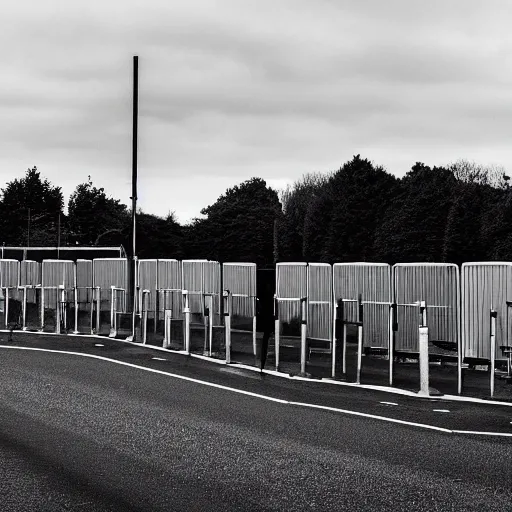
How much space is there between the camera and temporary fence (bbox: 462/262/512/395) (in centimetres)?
1427

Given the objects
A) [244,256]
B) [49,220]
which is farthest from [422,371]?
[49,220]

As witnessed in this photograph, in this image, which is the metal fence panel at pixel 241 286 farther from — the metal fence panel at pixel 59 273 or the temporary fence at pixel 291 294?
the metal fence panel at pixel 59 273

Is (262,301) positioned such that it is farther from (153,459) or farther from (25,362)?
(153,459)

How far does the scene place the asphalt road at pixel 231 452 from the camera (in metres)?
7.26

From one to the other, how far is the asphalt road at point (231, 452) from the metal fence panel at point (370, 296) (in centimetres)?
230

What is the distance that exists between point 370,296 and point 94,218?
4374 inches

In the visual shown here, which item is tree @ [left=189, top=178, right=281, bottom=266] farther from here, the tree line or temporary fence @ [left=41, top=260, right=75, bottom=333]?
temporary fence @ [left=41, top=260, right=75, bottom=333]

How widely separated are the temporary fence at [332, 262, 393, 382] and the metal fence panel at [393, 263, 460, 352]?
23 centimetres

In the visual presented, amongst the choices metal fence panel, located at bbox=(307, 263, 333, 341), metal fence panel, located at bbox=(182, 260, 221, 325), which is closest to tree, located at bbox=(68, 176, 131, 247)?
metal fence panel, located at bbox=(182, 260, 221, 325)

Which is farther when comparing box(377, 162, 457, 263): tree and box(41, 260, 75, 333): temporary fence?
box(377, 162, 457, 263): tree

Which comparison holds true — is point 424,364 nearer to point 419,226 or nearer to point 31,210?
point 419,226

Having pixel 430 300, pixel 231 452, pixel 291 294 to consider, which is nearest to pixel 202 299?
pixel 291 294

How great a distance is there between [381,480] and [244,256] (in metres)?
113

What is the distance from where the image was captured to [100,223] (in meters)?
126
